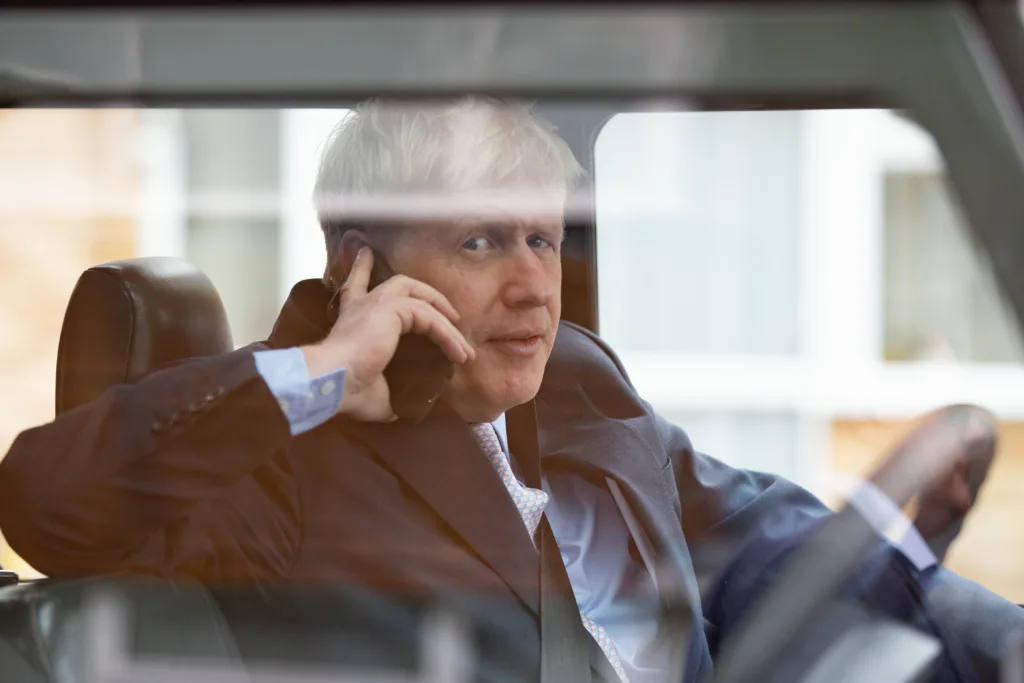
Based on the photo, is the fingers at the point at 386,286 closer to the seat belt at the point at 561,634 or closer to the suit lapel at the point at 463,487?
the suit lapel at the point at 463,487

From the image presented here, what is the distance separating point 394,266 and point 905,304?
0.63 metres

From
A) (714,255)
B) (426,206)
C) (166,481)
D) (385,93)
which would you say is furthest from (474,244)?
(166,481)

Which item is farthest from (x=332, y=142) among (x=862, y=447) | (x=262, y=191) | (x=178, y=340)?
(x=862, y=447)

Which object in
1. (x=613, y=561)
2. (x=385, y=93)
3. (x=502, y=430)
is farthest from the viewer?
(x=613, y=561)

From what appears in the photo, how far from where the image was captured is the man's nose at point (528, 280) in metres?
1.55

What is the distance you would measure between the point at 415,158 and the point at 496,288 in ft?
0.64

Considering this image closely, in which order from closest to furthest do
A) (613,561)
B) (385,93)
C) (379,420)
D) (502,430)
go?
(385,93)
(379,420)
(502,430)
(613,561)

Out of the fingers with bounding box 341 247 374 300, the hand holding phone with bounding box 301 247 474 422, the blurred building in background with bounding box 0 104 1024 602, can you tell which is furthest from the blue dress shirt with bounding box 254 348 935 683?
the fingers with bounding box 341 247 374 300

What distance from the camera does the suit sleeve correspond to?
1.44m

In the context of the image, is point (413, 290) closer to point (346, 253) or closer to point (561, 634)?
point (346, 253)

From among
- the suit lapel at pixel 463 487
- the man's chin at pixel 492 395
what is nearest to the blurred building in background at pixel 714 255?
the man's chin at pixel 492 395

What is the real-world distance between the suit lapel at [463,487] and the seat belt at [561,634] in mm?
27

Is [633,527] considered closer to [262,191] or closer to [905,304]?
[905,304]

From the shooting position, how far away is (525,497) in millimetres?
1706
